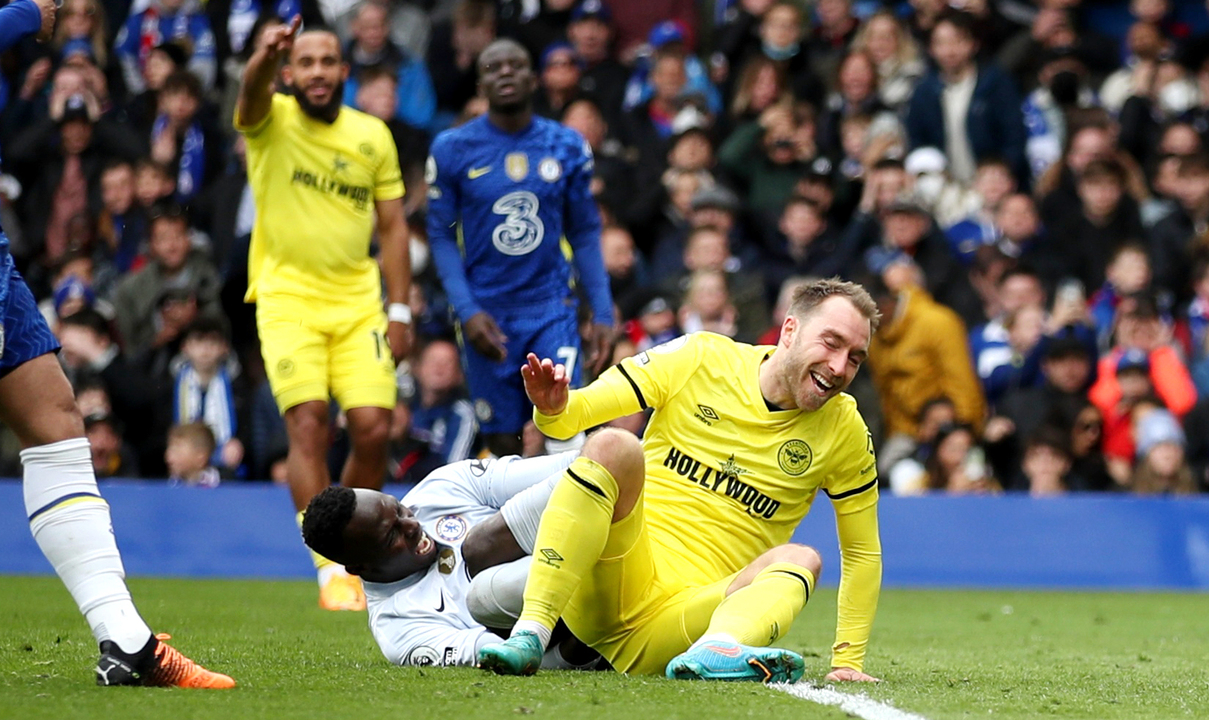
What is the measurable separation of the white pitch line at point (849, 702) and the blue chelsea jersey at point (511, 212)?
4177 mm

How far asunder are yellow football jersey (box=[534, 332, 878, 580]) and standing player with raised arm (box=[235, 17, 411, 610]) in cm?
323

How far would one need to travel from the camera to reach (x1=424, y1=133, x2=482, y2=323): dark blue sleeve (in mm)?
9281

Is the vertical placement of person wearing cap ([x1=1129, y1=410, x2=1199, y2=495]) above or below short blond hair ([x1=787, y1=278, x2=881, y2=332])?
below

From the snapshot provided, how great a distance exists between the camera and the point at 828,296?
554 cm

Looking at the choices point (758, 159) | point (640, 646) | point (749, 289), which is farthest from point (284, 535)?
point (640, 646)

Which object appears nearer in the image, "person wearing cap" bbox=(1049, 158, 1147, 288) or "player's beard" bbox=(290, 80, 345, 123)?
"player's beard" bbox=(290, 80, 345, 123)

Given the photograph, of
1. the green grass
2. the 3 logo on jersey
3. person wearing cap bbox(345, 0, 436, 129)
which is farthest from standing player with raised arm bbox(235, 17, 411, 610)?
person wearing cap bbox(345, 0, 436, 129)

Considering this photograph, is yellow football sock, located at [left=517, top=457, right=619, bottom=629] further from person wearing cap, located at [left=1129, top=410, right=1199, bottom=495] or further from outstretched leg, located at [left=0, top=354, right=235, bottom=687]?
person wearing cap, located at [left=1129, top=410, right=1199, bottom=495]

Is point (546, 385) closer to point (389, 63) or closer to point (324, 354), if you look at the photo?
point (324, 354)

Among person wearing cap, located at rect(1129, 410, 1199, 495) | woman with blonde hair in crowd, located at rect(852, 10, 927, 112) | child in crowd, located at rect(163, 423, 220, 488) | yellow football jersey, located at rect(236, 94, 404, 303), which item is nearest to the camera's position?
yellow football jersey, located at rect(236, 94, 404, 303)

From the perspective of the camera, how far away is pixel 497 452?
9445 mm

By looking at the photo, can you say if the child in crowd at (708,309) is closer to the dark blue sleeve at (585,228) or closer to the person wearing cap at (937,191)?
the person wearing cap at (937,191)

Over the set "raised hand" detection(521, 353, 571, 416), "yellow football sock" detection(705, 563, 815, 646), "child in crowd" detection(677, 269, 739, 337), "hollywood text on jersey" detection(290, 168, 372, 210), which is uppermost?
"raised hand" detection(521, 353, 571, 416)

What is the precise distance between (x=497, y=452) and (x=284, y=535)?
120 inches
